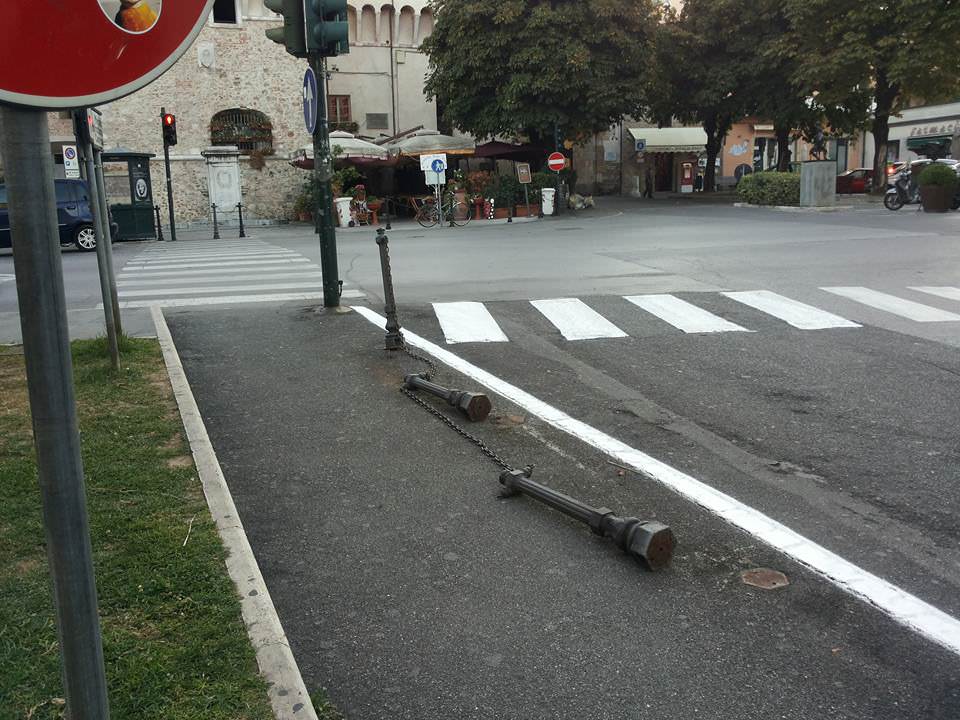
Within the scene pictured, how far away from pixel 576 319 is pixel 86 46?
8.39 m

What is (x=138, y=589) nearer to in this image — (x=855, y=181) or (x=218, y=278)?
(x=218, y=278)

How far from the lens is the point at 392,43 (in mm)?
43469

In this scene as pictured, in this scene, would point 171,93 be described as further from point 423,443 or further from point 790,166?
point 423,443

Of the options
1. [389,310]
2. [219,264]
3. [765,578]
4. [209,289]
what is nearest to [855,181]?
[219,264]

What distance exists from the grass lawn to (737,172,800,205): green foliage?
29.7m

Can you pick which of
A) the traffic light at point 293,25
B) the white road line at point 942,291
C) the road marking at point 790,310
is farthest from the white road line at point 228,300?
the white road line at point 942,291

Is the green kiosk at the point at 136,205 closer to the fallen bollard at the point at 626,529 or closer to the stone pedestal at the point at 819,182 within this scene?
the stone pedestal at the point at 819,182

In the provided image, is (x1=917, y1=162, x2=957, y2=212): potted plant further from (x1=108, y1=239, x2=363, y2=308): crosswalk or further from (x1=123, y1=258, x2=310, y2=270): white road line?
(x1=123, y1=258, x2=310, y2=270): white road line

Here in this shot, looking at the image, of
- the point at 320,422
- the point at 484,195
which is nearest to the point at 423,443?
the point at 320,422

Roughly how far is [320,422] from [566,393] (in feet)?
6.06

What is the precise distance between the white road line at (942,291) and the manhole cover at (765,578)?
27.2ft

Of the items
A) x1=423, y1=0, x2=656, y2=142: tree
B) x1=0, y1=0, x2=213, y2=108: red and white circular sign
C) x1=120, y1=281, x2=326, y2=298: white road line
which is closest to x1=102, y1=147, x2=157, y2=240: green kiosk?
x1=423, y1=0, x2=656, y2=142: tree

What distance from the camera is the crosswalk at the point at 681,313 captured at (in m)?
9.24

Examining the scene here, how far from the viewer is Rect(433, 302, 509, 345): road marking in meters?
9.07
